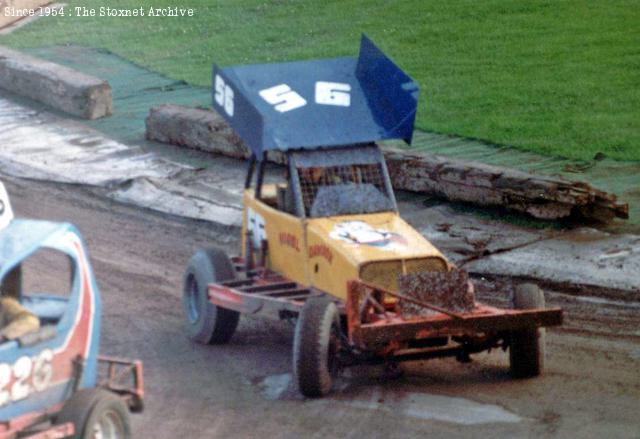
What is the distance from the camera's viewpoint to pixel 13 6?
102ft

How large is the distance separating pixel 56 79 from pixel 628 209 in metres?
11.1

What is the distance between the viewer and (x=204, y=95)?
2281cm

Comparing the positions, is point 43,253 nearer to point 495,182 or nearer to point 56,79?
point 495,182

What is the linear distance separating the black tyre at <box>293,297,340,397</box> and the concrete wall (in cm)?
2106

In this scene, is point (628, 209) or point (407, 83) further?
point (628, 209)

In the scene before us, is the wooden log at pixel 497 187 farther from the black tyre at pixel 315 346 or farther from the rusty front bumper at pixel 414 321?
the black tyre at pixel 315 346

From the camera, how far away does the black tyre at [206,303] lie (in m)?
12.4

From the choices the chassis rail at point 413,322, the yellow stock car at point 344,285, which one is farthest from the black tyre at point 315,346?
the chassis rail at point 413,322

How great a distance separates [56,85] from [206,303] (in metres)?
11.4

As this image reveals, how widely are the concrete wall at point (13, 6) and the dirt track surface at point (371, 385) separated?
16921mm

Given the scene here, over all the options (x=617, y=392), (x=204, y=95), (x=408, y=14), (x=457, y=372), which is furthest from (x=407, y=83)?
(x=408, y=14)

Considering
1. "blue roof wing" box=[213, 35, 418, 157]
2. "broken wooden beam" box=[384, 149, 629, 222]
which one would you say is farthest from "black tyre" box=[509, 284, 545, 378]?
"broken wooden beam" box=[384, 149, 629, 222]

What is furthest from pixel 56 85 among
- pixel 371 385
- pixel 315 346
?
pixel 315 346

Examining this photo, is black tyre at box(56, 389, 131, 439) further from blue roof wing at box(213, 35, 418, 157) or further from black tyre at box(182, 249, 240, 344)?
blue roof wing at box(213, 35, 418, 157)
